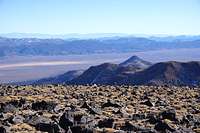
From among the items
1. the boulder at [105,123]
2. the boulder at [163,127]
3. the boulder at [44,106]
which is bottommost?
the boulder at [44,106]

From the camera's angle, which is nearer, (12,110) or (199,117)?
(199,117)

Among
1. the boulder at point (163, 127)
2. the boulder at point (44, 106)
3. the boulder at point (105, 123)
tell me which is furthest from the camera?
the boulder at point (44, 106)

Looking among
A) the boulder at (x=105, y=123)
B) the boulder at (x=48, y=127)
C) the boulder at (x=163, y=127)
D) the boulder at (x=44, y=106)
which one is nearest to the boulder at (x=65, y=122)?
the boulder at (x=48, y=127)

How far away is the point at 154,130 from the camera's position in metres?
21.4

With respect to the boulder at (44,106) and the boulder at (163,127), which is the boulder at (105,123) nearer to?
the boulder at (163,127)

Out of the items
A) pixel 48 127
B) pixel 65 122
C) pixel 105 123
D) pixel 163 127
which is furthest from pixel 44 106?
pixel 163 127

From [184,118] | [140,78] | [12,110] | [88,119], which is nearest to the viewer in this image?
[88,119]

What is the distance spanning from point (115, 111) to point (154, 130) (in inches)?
342

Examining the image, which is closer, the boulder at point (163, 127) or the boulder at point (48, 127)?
the boulder at point (48, 127)

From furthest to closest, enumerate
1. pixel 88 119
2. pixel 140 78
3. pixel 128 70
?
1. pixel 128 70
2. pixel 140 78
3. pixel 88 119

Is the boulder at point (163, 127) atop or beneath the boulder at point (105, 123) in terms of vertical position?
atop

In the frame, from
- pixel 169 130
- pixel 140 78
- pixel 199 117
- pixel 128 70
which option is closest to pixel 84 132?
pixel 169 130

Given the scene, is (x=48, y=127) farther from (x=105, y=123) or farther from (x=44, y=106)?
(x=44, y=106)

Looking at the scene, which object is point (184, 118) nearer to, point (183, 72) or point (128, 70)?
point (183, 72)
